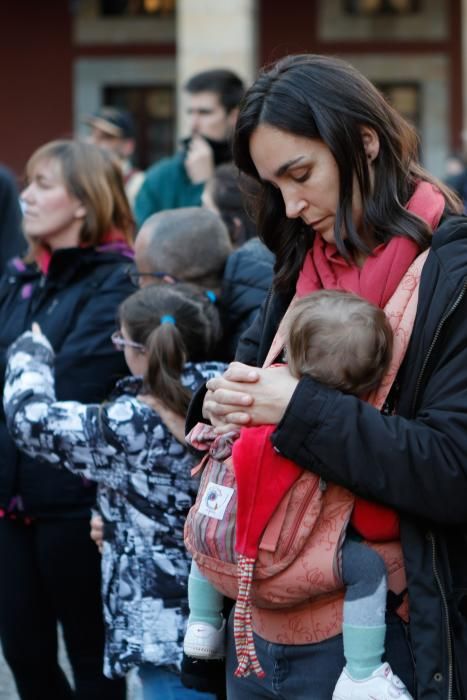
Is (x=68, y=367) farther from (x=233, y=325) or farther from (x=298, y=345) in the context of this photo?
(x=298, y=345)

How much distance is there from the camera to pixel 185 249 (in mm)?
3703

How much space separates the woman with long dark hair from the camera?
224cm

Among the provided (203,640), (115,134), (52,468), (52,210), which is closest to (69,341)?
(52,468)

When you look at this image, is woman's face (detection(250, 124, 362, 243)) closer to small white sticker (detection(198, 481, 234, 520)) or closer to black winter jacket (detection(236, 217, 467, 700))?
black winter jacket (detection(236, 217, 467, 700))

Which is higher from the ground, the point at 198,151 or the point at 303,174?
the point at 303,174

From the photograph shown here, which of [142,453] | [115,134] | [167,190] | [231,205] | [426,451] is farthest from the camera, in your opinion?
[115,134]

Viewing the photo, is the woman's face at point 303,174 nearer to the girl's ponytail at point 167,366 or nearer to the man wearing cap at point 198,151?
the girl's ponytail at point 167,366

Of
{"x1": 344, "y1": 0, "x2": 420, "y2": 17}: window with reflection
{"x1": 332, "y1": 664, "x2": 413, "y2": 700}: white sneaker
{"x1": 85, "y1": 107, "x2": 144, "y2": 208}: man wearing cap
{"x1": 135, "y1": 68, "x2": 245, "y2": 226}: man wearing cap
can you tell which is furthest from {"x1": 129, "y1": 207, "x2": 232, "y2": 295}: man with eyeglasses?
{"x1": 344, "y1": 0, "x2": 420, "y2": 17}: window with reflection

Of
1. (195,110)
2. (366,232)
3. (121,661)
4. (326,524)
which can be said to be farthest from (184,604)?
(195,110)

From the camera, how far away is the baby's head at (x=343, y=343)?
230cm

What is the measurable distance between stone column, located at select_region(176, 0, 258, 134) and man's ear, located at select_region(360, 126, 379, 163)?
1528 centimetres

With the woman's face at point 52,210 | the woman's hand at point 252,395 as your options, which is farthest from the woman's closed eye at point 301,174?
the woman's face at point 52,210

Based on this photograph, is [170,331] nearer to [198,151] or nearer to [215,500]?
[215,500]

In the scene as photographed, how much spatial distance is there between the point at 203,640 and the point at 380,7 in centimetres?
2064
